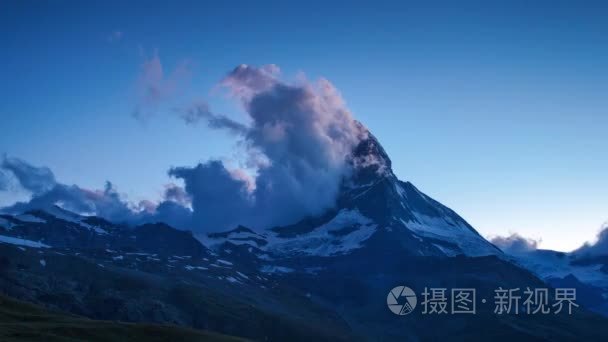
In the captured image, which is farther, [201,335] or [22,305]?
[22,305]

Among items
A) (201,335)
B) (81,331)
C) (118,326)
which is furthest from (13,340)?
(201,335)

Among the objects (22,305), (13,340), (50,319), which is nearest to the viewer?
(13,340)

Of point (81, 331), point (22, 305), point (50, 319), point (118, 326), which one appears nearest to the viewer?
point (81, 331)

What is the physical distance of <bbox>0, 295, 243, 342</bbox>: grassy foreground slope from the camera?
10769cm

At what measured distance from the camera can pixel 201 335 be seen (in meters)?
131

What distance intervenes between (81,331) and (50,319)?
913 inches

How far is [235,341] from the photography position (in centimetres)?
13438

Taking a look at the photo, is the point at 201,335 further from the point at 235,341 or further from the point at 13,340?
the point at 13,340

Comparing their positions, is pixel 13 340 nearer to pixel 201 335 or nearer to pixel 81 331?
pixel 81 331

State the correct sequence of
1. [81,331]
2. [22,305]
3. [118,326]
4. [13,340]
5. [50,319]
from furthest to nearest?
[22,305]
[50,319]
[118,326]
[81,331]
[13,340]

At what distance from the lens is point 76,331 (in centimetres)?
11750

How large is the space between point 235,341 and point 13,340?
46751mm

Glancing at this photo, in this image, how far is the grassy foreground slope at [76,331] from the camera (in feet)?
353

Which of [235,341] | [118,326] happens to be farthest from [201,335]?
[118,326]
